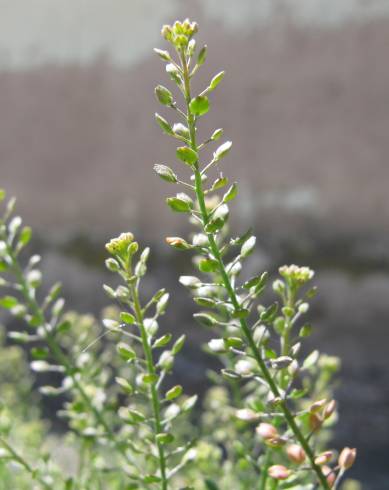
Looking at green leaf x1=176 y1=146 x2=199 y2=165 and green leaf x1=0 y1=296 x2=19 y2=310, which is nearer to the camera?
green leaf x1=176 y1=146 x2=199 y2=165

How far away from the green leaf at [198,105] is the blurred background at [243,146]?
1.00 meters

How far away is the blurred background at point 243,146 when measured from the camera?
1304mm

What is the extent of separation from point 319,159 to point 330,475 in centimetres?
102

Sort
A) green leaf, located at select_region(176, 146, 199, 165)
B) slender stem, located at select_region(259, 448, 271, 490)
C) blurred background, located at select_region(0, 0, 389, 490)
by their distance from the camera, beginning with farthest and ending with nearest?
blurred background, located at select_region(0, 0, 389, 490)
slender stem, located at select_region(259, 448, 271, 490)
green leaf, located at select_region(176, 146, 199, 165)

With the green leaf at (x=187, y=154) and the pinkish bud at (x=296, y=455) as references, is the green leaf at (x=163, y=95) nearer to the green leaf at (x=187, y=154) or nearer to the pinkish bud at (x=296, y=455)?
the green leaf at (x=187, y=154)

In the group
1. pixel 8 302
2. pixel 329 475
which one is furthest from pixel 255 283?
pixel 8 302

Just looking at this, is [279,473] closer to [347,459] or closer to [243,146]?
[347,459]

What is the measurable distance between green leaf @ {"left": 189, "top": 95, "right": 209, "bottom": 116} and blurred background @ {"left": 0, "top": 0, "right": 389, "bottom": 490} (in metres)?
1.00

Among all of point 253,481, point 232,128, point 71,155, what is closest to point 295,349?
point 253,481

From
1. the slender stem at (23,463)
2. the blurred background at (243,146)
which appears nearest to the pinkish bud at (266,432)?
the slender stem at (23,463)

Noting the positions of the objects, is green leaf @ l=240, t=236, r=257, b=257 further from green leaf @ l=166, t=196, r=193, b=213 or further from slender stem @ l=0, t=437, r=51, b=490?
slender stem @ l=0, t=437, r=51, b=490

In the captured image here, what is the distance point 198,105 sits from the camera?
12.6 inches

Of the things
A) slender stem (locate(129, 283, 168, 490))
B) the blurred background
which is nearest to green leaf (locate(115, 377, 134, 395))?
slender stem (locate(129, 283, 168, 490))

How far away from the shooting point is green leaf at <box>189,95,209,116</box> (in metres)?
0.32
